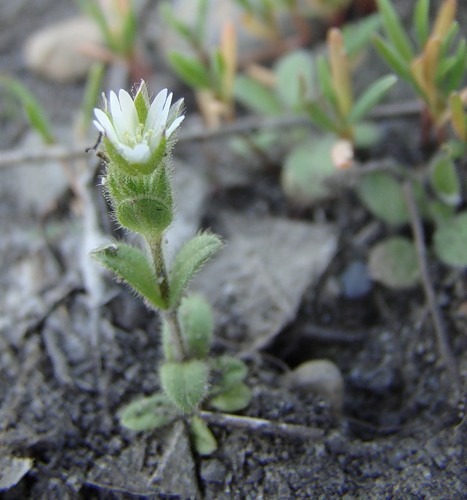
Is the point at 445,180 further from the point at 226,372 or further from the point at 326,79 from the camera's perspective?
the point at 226,372

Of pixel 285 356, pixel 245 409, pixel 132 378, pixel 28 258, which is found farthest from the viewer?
pixel 28 258

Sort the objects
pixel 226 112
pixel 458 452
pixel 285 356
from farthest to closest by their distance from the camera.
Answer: pixel 226 112, pixel 285 356, pixel 458 452

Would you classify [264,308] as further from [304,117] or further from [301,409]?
[304,117]

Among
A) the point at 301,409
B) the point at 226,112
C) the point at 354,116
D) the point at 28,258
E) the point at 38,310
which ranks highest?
the point at 226,112

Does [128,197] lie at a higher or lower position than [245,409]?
higher

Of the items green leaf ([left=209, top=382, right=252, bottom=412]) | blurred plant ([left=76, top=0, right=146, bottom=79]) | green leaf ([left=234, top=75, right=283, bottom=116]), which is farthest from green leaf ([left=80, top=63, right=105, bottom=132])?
green leaf ([left=209, top=382, right=252, bottom=412])

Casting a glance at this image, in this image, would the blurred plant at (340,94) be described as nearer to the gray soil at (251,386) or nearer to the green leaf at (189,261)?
the gray soil at (251,386)

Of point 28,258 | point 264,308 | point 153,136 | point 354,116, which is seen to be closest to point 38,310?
point 28,258

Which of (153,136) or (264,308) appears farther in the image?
(264,308)
